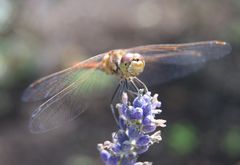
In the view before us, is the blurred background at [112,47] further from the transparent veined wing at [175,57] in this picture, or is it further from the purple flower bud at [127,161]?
the purple flower bud at [127,161]

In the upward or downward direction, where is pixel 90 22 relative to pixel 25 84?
upward

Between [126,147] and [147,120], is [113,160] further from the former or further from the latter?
[147,120]

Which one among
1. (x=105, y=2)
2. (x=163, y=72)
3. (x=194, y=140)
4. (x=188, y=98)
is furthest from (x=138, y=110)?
(x=105, y=2)

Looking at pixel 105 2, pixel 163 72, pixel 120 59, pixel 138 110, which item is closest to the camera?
pixel 138 110

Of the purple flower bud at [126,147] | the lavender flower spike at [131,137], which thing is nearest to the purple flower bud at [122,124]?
the lavender flower spike at [131,137]

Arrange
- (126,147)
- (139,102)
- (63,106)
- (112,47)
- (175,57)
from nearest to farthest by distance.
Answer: (126,147), (139,102), (63,106), (175,57), (112,47)

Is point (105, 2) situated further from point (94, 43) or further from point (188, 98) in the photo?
point (188, 98)

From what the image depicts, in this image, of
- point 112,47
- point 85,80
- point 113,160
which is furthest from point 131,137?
point 112,47
